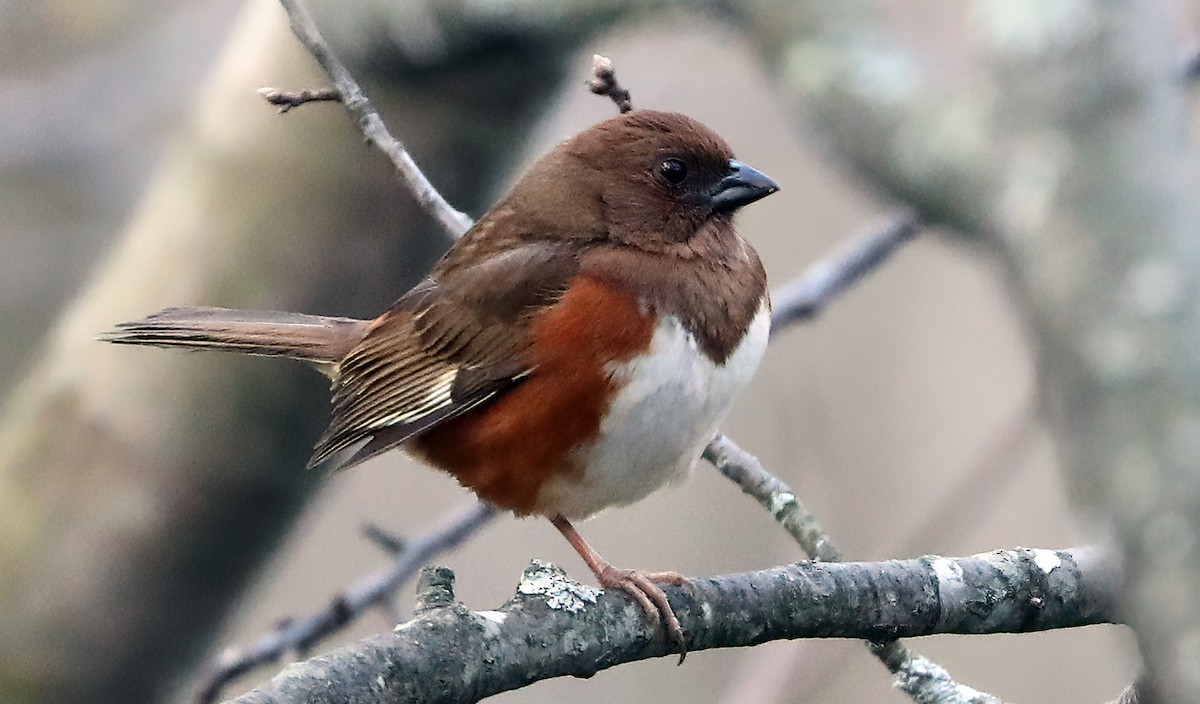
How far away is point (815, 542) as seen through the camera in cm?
183

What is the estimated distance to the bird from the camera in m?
1.89

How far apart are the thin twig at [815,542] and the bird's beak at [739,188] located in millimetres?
388

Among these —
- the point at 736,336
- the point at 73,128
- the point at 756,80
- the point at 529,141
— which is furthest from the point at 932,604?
the point at 73,128

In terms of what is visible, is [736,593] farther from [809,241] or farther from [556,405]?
[809,241]

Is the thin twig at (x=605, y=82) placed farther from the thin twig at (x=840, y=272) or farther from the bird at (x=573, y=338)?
the thin twig at (x=840, y=272)

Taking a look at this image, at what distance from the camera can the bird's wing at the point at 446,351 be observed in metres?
2.02

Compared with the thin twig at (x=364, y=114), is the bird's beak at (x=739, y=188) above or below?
below

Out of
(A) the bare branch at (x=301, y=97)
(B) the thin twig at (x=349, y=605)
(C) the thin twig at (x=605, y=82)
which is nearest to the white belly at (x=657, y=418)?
(B) the thin twig at (x=349, y=605)

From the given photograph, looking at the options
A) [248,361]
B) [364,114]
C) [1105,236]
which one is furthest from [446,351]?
[1105,236]

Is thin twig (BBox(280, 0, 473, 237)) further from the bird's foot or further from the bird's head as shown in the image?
the bird's foot

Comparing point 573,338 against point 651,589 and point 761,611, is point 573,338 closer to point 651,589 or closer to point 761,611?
point 651,589

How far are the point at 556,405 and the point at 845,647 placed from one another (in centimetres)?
112

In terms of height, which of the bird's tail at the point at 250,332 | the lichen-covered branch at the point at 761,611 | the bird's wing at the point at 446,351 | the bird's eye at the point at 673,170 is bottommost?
the lichen-covered branch at the point at 761,611

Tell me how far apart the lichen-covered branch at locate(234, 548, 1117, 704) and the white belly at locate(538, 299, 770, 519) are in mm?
253
